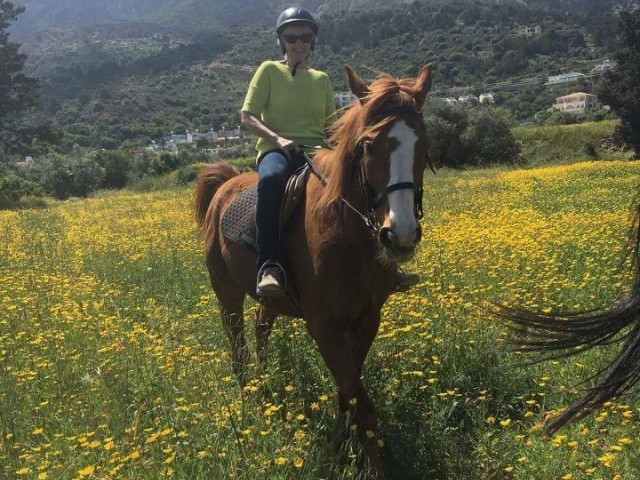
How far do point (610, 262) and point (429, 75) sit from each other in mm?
4274

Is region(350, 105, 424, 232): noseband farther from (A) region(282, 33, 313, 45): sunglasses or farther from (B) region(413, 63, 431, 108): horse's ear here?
(A) region(282, 33, 313, 45): sunglasses

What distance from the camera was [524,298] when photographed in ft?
17.5

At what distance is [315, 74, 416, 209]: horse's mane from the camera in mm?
3027

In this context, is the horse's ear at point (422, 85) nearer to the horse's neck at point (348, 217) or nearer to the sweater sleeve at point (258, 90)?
the horse's neck at point (348, 217)

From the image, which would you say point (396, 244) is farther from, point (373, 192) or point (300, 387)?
point (300, 387)

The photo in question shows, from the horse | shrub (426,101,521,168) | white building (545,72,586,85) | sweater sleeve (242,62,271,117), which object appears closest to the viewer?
the horse

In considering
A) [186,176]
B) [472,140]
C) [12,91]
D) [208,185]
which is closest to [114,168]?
[186,176]

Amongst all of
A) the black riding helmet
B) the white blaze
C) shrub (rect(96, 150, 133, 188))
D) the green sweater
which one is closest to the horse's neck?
the white blaze

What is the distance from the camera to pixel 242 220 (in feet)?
14.6

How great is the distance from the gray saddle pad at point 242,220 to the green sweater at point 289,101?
0.41 metres

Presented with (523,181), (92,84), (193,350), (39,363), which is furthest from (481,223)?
(92,84)

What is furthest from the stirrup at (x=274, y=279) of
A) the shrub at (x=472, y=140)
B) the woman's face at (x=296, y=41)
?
the shrub at (x=472, y=140)

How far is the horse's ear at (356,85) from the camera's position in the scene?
128 inches

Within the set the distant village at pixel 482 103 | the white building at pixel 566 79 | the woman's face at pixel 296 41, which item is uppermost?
the woman's face at pixel 296 41
